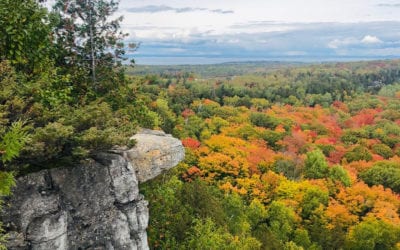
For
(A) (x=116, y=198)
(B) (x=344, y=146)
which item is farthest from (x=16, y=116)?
(B) (x=344, y=146)

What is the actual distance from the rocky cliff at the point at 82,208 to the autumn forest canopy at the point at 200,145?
45 centimetres

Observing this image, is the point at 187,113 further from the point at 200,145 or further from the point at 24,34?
the point at 24,34

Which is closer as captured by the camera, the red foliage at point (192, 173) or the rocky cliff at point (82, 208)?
the rocky cliff at point (82, 208)

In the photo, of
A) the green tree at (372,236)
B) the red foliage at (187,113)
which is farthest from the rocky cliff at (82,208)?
the red foliage at (187,113)

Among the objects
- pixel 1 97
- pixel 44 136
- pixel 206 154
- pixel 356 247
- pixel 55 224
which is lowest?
pixel 356 247

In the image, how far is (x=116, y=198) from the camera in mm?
12609

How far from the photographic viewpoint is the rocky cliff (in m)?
10.6

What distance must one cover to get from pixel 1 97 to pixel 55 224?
3.49 meters

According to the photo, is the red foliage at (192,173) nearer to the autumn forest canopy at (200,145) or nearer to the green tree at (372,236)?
the autumn forest canopy at (200,145)

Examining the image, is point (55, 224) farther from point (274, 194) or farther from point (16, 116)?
point (274, 194)

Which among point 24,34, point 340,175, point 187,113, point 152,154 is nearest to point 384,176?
point 340,175

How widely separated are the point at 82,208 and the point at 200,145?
41.9m

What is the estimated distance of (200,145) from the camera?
53.5m

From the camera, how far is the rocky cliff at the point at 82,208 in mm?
10562
